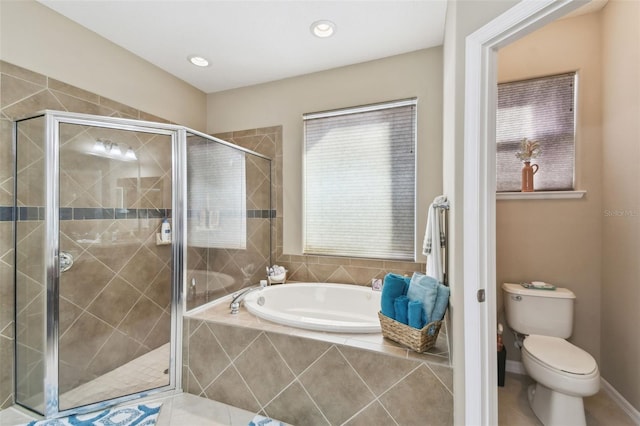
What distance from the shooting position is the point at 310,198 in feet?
8.67

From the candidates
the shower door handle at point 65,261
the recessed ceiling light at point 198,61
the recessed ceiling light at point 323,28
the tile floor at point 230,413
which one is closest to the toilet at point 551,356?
the tile floor at point 230,413

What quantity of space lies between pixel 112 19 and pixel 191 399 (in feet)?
8.41

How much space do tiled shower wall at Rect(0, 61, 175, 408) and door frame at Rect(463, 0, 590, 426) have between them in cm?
185

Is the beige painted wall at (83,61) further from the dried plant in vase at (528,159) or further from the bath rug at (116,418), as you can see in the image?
the dried plant in vase at (528,159)

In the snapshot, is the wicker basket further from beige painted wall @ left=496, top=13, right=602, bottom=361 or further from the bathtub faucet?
beige painted wall @ left=496, top=13, right=602, bottom=361

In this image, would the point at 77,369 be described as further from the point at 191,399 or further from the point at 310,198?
the point at 310,198

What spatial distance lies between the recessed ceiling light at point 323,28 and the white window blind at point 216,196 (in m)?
1.13

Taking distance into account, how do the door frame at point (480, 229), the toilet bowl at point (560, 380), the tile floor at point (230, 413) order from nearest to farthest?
the door frame at point (480, 229), the toilet bowl at point (560, 380), the tile floor at point (230, 413)

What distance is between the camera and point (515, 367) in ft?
7.01

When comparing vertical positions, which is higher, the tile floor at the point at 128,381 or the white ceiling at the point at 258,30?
the white ceiling at the point at 258,30

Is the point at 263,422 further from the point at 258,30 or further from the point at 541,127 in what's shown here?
the point at 541,127

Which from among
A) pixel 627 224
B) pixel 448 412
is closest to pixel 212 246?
pixel 448 412

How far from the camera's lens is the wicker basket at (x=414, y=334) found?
1.38m

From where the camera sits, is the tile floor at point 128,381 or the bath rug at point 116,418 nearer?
the bath rug at point 116,418
